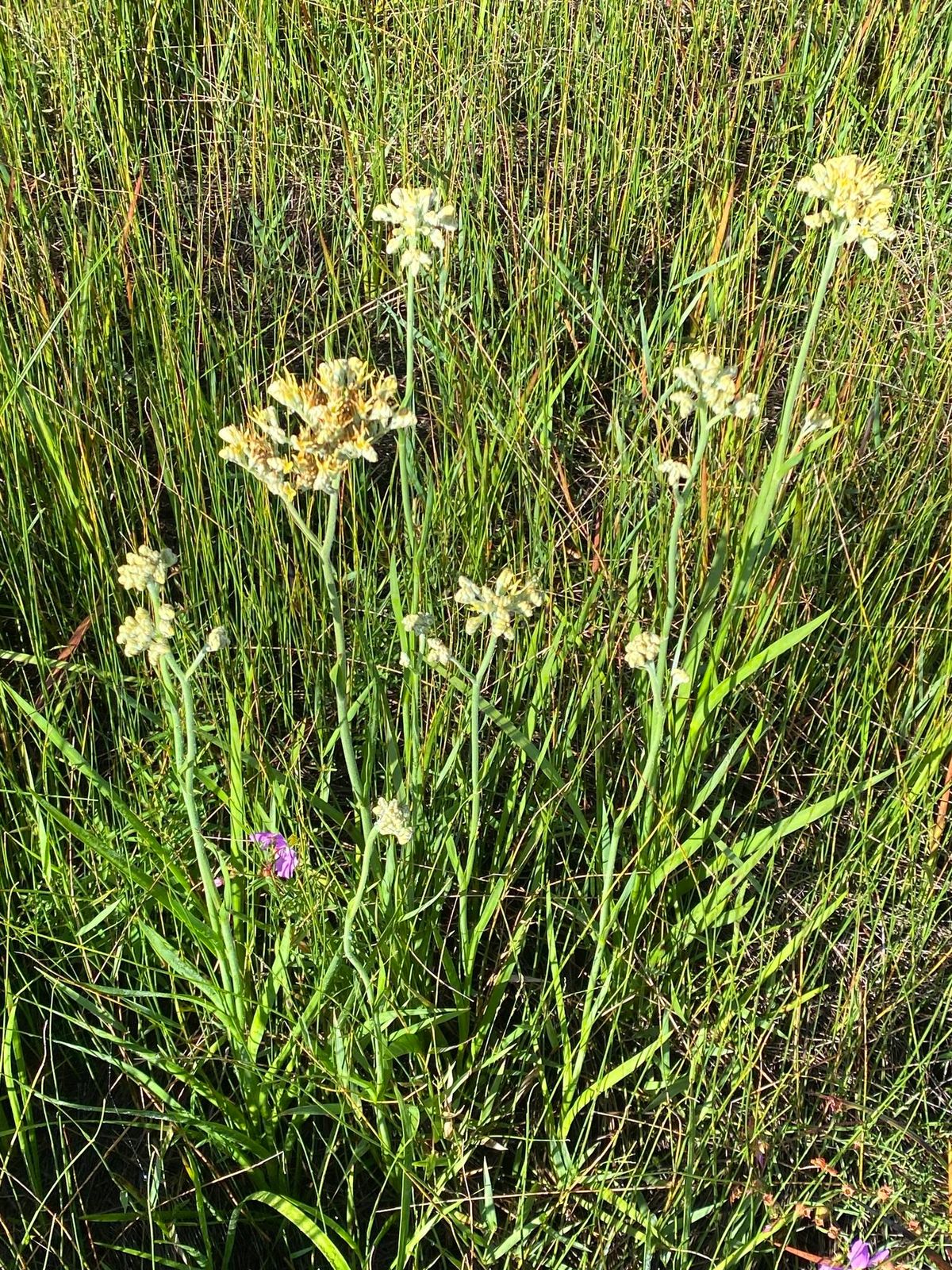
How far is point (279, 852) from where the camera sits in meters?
1.41

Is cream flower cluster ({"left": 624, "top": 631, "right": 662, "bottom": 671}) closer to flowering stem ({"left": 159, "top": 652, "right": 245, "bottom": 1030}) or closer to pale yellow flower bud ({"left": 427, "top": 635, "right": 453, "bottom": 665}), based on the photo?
pale yellow flower bud ({"left": 427, "top": 635, "right": 453, "bottom": 665})

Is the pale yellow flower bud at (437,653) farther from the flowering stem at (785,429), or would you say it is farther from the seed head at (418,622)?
the flowering stem at (785,429)

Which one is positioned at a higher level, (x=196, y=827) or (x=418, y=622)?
(x=418, y=622)

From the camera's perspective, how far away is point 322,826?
60.7 inches

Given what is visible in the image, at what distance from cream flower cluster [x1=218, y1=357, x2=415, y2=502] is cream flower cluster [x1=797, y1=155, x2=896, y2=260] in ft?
2.04

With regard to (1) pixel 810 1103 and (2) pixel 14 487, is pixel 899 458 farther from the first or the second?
(2) pixel 14 487

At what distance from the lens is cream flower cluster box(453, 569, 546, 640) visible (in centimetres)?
113

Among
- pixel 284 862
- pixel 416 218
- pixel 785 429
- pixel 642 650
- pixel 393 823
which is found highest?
pixel 416 218

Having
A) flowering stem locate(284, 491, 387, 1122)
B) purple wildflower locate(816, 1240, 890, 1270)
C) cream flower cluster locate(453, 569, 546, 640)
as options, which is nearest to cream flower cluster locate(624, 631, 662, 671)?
cream flower cluster locate(453, 569, 546, 640)

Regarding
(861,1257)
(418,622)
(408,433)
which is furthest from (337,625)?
(861,1257)

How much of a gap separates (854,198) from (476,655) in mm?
838

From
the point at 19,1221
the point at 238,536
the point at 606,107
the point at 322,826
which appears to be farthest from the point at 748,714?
the point at 606,107

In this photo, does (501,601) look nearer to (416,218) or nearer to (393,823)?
(393,823)

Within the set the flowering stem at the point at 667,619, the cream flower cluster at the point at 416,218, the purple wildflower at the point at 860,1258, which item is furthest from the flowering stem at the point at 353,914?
the cream flower cluster at the point at 416,218
